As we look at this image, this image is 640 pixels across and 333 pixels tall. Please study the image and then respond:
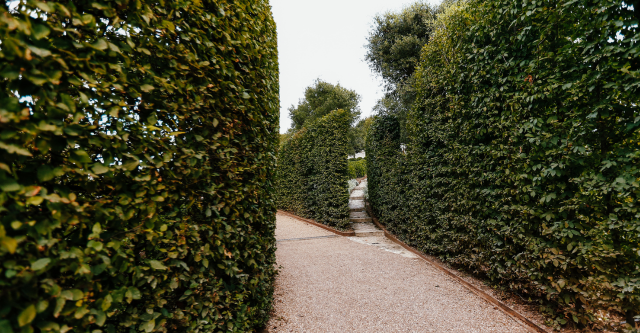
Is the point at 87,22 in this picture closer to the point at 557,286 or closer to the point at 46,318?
the point at 46,318

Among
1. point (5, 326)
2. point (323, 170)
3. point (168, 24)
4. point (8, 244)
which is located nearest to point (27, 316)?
point (5, 326)

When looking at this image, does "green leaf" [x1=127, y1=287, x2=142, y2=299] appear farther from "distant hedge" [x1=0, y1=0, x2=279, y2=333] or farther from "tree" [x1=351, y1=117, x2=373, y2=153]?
"tree" [x1=351, y1=117, x2=373, y2=153]

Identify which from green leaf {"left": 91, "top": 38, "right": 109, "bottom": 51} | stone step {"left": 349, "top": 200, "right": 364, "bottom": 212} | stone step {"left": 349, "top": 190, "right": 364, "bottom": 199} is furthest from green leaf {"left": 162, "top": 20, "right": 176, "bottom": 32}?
stone step {"left": 349, "top": 190, "right": 364, "bottom": 199}

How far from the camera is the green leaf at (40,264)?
2.95 ft

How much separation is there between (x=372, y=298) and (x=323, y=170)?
19.7 feet

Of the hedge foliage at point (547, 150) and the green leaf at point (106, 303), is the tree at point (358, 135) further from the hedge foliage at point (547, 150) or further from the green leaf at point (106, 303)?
the green leaf at point (106, 303)

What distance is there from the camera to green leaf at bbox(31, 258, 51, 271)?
899 mm

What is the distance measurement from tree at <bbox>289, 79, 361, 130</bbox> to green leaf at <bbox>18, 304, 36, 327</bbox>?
26362mm

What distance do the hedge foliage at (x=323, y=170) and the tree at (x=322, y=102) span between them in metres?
15.7

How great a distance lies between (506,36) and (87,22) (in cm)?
439

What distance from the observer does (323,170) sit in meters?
9.86

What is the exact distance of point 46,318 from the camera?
106 centimetres

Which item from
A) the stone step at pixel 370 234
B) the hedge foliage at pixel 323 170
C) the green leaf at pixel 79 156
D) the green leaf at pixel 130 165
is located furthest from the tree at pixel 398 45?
the green leaf at pixel 79 156

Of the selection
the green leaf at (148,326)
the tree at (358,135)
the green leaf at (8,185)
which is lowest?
the green leaf at (148,326)
